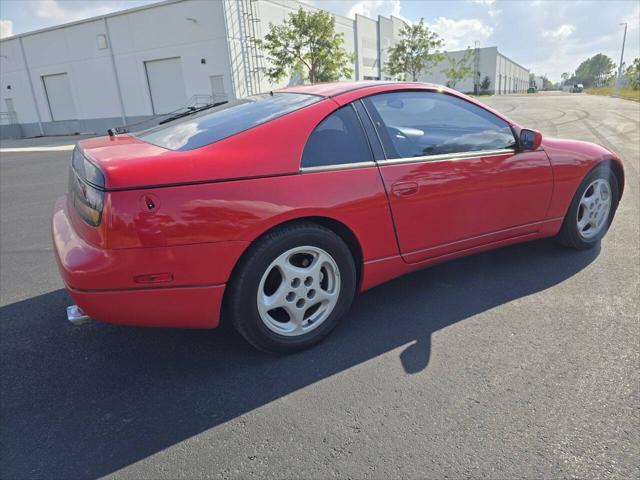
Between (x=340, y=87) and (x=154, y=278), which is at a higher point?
(x=340, y=87)

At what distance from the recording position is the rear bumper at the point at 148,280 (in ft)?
6.36

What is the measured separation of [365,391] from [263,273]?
0.78 meters

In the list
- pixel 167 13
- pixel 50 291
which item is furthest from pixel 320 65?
pixel 50 291

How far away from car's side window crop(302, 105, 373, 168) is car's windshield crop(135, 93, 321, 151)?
0.21 metres

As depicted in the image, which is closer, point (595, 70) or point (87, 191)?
point (87, 191)

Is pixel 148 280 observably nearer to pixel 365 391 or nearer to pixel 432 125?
pixel 365 391

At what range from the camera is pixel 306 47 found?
23.5 meters

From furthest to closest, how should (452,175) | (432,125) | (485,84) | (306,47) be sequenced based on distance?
1. (485,84)
2. (306,47)
3. (432,125)
4. (452,175)

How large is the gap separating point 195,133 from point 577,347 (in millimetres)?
2492

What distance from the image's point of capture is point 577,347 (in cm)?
239

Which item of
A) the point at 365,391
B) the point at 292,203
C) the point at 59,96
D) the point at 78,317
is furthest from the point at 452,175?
the point at 59,96

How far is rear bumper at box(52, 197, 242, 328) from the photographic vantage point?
76.4 inches

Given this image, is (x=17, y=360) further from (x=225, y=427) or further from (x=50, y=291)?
(x=225, y=427)

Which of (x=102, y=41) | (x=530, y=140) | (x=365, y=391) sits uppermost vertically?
(x=102, y=41)
